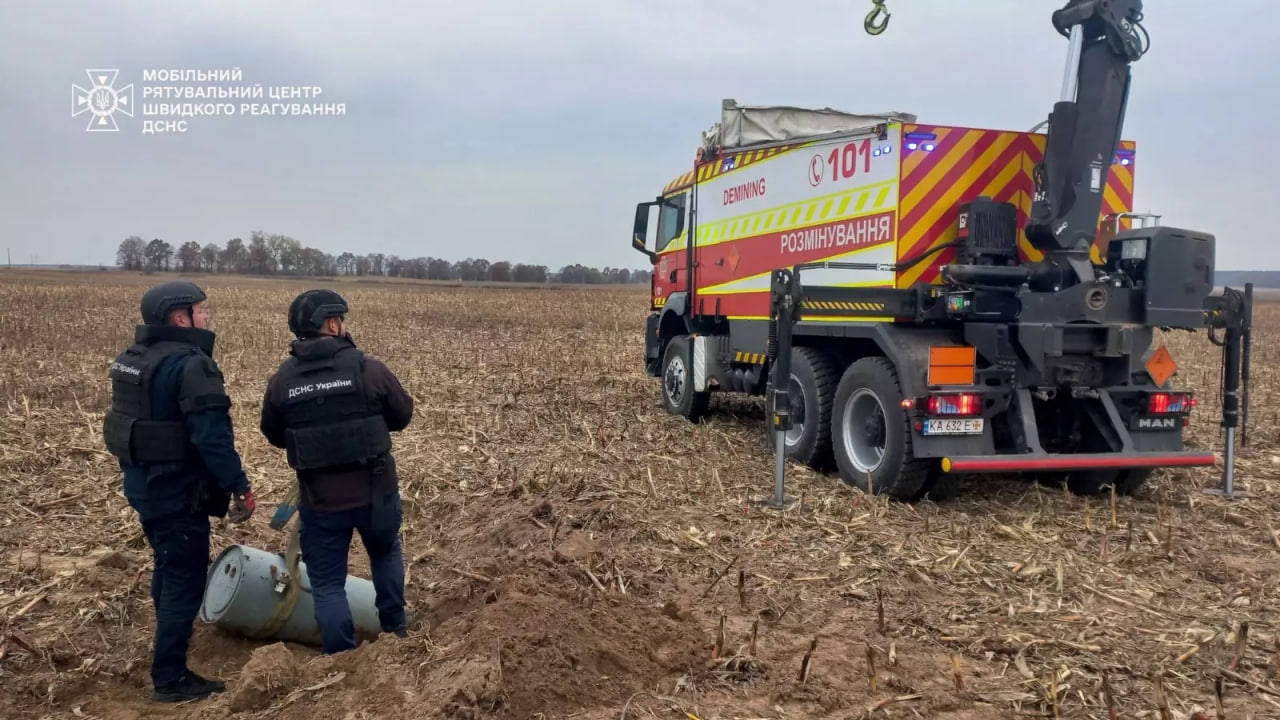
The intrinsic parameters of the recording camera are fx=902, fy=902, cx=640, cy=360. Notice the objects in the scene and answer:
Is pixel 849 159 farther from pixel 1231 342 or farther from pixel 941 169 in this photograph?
pixel 1231 342

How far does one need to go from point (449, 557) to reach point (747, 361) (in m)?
4.28

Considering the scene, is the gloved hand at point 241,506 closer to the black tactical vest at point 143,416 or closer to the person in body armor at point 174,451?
the person in body armor at point 174,451

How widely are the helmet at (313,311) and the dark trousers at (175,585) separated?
0.96m

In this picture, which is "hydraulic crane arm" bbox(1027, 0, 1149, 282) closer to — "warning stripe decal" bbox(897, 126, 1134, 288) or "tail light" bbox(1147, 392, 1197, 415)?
"warning stripe decal" bbox(897, 126, 1134, 288)

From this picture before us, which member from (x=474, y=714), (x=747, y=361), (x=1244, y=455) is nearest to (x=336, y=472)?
(x=474, y=714)

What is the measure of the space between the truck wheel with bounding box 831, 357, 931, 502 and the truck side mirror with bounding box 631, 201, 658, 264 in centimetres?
464

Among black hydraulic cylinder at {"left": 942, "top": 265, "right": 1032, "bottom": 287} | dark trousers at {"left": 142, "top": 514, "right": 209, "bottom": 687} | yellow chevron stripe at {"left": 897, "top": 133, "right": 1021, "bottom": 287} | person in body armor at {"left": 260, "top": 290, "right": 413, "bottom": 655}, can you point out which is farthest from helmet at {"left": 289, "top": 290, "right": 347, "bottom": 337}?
black hydraulic cylinder at {"left": 942, "top": 265, "right": 1032, "bottom": 287}

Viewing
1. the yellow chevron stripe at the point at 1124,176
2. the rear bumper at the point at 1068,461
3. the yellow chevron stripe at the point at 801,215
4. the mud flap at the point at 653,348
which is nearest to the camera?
the rear bumper at the point at 1068,461

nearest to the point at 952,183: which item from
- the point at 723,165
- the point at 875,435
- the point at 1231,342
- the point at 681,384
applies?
the point at 875,435

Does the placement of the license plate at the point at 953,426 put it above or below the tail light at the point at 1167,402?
below

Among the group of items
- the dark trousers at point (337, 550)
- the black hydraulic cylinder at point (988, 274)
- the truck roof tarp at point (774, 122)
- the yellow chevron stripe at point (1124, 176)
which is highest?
the truck roof tarp at point (774, 122)

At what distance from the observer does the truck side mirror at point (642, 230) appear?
11109 mm

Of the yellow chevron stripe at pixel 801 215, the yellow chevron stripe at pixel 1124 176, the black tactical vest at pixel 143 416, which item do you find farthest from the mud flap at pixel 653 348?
the black tactical vest at pixel 143 416

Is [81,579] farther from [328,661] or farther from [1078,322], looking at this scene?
[1078,322]
